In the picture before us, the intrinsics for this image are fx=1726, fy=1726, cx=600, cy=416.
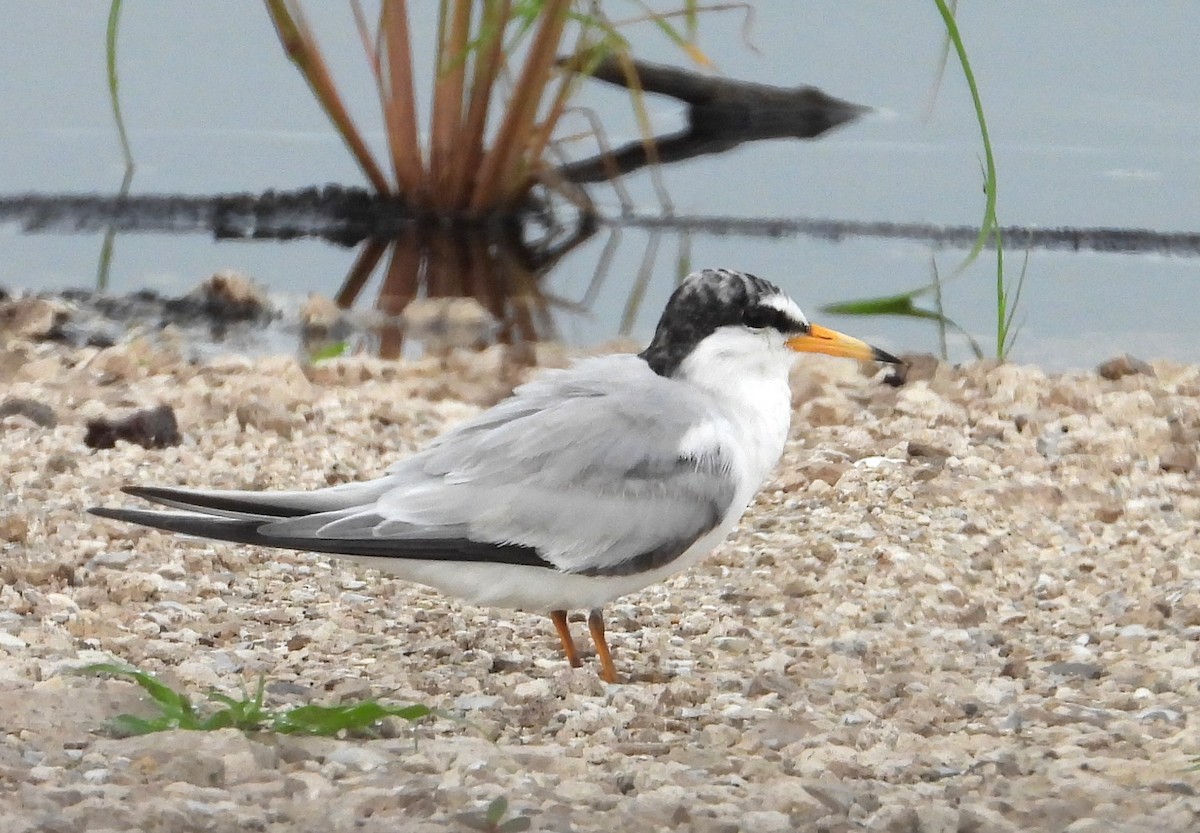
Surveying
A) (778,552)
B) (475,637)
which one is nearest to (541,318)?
(778,552)

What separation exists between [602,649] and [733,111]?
4.30m

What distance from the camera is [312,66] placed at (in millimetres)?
5328

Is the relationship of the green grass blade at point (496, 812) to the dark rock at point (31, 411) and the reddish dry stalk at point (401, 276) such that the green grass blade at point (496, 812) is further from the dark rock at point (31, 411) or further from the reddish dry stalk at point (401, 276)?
the reddish dry stalk at point (401, 276)

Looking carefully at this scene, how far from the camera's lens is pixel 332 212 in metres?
6.13

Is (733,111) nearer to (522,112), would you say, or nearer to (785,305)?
(522,112)

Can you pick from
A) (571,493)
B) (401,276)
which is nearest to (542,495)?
(571,493)

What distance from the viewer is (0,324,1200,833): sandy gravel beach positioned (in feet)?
6.65

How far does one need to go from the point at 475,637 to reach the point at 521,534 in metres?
0.33

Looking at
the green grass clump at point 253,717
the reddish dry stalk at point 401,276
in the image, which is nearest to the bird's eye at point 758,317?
the green grass clump at point 253,717

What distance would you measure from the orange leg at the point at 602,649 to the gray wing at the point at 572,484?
10 centimetres

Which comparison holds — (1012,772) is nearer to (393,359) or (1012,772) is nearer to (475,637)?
(475,637)

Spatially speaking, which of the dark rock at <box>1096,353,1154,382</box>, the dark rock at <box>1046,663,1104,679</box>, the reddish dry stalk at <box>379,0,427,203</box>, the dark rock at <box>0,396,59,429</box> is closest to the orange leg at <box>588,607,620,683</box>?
the dark rock at <box>1046,663,1104,679</box>

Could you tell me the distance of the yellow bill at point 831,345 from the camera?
3.05 metres

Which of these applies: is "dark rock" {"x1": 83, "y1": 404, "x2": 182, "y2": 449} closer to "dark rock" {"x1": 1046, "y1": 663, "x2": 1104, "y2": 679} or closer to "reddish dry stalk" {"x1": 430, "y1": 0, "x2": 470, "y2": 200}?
"reddish dry stalk" {"x1": 430, "y1": 0, "x2": 470, "y2": 200}
